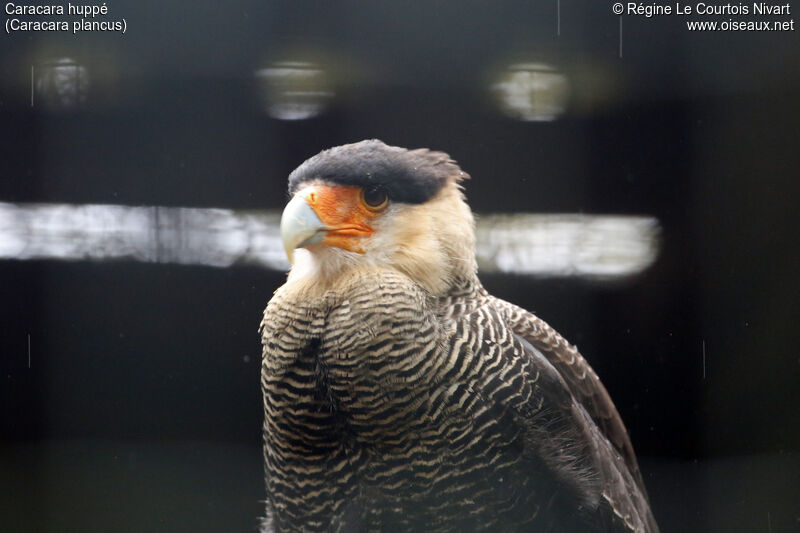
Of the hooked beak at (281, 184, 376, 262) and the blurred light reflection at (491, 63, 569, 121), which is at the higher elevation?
the blurred light reflection at (491, 63, 569, 121)

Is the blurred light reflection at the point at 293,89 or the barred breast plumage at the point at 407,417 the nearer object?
the barred breast plumage at the point at 407,417

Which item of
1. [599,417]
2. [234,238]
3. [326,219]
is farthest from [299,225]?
[599,417]

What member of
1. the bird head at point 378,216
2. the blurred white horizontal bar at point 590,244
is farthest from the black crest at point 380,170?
the blurred white horizontal bar at point 590,244

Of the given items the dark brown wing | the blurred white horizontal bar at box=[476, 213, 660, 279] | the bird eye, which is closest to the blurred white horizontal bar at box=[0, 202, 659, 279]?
the blurred white horizontal bar at box=[476, 213, 660, 279]

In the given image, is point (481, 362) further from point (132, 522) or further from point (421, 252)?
point (132, 522)

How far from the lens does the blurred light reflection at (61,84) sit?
4.49 ft

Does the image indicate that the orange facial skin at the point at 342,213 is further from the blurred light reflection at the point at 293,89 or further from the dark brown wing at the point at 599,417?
the dark brown wing at the point at 599,417

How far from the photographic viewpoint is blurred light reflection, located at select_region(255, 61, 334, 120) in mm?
1389

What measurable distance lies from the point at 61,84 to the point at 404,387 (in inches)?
39.3

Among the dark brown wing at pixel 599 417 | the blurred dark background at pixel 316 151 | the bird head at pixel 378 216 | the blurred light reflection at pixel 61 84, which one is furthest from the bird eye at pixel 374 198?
the blurred light reflection at pixel 61 84

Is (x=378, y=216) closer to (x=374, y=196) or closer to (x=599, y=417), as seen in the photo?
(x=374, y=196)

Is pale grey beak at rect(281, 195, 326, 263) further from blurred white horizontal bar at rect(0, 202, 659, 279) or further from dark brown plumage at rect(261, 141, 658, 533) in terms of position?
blurred white horizontal bar at rect(0, 202, 659, 279)

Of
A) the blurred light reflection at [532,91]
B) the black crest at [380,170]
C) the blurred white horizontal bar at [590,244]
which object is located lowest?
the blurred white horizontal bar at [590,244]

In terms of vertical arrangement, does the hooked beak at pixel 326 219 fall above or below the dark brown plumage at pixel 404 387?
above
